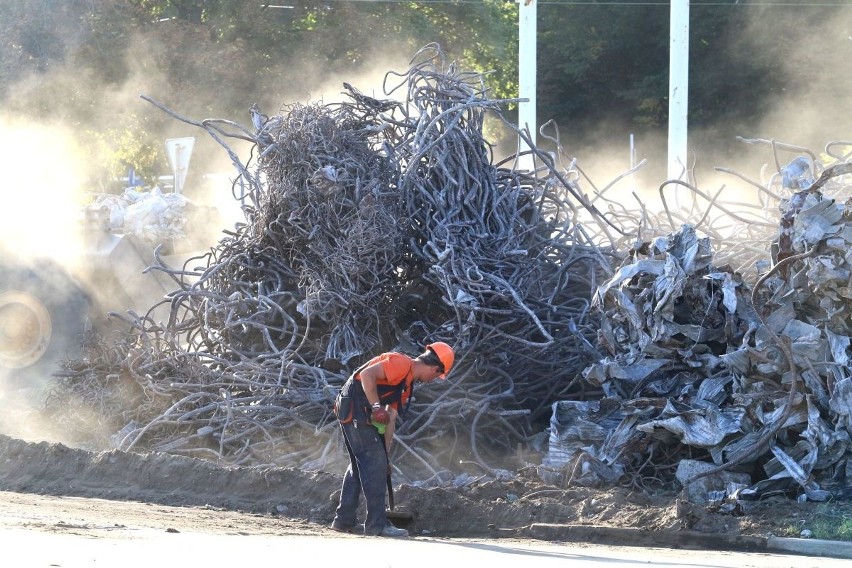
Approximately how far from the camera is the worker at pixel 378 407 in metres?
8.44

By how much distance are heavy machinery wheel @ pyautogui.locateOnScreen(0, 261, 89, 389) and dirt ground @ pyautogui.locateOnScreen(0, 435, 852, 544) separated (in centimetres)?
490

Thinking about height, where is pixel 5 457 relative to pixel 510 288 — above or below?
below

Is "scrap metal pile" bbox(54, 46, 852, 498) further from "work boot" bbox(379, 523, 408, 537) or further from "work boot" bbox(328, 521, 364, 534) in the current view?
"work boot" bbox(379, 523, 408, 537)

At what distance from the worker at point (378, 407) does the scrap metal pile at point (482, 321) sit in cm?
A: 171

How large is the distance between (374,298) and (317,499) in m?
2.52

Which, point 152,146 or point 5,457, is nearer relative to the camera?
point 5,457

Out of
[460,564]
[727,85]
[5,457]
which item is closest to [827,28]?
[727,85]

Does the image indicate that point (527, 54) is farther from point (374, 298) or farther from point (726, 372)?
point (726, 372)

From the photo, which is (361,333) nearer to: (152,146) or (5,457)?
(5,457)

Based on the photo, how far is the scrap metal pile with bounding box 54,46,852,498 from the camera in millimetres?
9703

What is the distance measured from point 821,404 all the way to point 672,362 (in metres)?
1.38

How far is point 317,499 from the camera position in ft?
32.0

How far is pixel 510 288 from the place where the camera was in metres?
11.3

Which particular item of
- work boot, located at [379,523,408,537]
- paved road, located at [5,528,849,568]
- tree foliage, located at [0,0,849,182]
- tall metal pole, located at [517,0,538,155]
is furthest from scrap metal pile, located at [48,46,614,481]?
tree foliage, located at [0,0,849,182]
